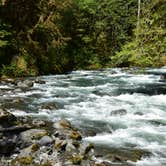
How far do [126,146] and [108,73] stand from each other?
48.2 ft

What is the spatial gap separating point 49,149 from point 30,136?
85 cm

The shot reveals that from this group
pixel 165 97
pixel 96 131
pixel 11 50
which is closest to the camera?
pixel 96 131

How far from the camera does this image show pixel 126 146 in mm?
10109

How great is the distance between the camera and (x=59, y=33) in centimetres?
2731

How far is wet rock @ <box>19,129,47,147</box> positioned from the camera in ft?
31.9

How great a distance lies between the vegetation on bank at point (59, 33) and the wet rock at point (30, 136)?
7.06 m

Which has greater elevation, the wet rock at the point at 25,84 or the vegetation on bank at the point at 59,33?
the vegetation on bank at the point at 59,33

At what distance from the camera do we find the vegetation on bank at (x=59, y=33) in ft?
78.9

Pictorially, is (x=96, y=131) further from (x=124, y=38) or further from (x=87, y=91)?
(x=124, y=38)

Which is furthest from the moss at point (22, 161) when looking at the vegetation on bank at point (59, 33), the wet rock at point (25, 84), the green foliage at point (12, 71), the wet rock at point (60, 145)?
the green foliage at point (12, 71)

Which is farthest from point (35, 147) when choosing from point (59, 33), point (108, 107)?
point (59, 33)

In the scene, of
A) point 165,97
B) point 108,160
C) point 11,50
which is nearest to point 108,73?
point 11,50

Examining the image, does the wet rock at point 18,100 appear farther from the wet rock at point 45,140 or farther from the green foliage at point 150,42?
the green foliage at point 150,42

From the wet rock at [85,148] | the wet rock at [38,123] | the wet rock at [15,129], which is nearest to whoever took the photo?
the wet rock at [85,148]
